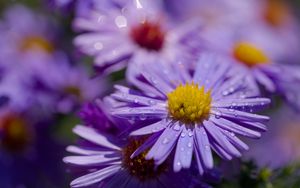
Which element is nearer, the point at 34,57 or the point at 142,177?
the point at 142,177

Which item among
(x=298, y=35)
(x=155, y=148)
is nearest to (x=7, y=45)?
(x=155, y=148)

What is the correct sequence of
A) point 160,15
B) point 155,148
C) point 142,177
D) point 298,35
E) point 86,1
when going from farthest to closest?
point 298,35 < point 160,15 < point 86,1 < point 142,177 < point 155,148

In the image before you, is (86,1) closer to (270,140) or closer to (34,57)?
(34,57)

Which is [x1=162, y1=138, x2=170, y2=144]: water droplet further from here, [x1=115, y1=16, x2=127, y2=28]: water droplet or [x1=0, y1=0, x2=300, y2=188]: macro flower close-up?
[x1=115, y1=16, x2=127, y2=28]: water droplet

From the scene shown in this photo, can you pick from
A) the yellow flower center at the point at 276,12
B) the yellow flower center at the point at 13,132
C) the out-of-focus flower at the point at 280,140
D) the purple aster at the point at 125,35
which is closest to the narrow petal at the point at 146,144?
the purple aster at the point at 125,35

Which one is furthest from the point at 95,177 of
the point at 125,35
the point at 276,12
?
the point at 276,12

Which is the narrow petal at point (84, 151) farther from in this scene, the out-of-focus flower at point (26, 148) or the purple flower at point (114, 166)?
the out-of-focus flower at point (26, 148)

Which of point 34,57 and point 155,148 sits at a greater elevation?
point 34,57
